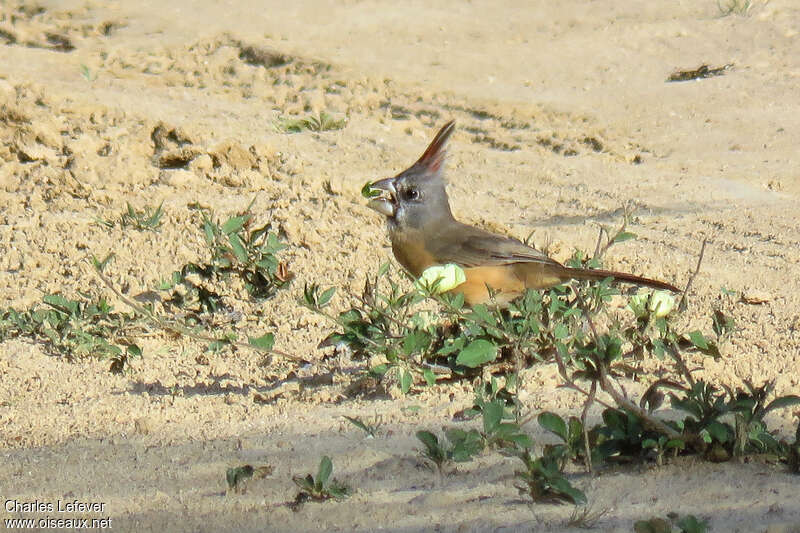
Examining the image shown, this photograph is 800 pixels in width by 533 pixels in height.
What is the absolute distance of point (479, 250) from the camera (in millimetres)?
4727

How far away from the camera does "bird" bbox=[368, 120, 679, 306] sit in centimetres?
452

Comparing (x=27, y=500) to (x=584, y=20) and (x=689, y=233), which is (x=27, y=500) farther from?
(x=584, y=20)

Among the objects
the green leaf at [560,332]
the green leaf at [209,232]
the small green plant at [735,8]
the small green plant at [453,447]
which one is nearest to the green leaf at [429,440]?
the small green plant at [453,447]

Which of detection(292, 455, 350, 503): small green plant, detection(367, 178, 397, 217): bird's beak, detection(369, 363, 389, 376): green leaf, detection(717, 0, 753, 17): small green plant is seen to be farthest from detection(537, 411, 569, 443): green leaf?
detection(717, 0, 753, 17): small green plant

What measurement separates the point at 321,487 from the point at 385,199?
2.37m

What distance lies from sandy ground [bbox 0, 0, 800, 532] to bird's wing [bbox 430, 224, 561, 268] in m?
0.36

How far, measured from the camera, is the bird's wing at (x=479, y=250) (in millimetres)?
4602

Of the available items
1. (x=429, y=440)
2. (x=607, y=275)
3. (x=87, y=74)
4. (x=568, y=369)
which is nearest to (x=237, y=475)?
(x=429, y=440)

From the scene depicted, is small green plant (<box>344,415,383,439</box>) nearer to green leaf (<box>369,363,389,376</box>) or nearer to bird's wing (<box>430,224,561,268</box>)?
green leaf (<box>369,363,389,376</box>)

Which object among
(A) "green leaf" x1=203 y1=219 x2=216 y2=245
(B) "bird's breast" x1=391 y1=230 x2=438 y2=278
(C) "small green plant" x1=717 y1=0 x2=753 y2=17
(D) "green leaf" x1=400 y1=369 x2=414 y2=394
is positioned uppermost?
(C) "small green plant" x1=717 y1=0 x2=753 y2=17

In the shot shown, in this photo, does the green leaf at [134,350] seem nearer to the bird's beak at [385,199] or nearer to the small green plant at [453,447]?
the small green plant at [453,447]

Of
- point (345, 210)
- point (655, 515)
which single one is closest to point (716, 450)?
point (655, 515)

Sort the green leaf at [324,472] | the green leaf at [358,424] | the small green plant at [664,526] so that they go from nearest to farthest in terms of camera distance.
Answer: the small green plant at [664,526], the green leaf at [324,472], the green leaf at [358,424]

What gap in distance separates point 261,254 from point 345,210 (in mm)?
1168
